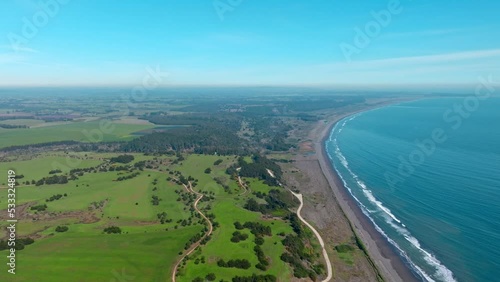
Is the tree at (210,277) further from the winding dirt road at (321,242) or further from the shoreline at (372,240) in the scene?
the shoreline at (372,240)

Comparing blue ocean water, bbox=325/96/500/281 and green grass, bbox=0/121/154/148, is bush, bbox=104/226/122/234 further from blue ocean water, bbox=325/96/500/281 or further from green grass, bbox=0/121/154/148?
green grass, bbox=0/121/154/148

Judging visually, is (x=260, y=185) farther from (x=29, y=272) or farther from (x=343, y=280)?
(x=29, y=272)

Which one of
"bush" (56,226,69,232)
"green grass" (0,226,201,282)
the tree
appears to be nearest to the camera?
the tree

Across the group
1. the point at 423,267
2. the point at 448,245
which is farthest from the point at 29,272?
the point at 448,245

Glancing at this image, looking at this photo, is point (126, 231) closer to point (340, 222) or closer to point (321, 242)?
point (321, 242)

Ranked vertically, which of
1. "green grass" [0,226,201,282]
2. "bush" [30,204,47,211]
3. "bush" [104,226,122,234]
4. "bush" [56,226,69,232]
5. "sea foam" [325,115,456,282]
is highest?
"sea foam" [325,115,456,282]

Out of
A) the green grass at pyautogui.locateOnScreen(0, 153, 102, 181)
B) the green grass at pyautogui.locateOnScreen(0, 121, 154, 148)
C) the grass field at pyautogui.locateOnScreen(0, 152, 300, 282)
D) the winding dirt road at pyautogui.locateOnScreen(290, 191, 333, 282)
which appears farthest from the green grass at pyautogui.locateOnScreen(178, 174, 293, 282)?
the green grass at pyautogui.locateOnScreen(0, 121, 154, 148)
